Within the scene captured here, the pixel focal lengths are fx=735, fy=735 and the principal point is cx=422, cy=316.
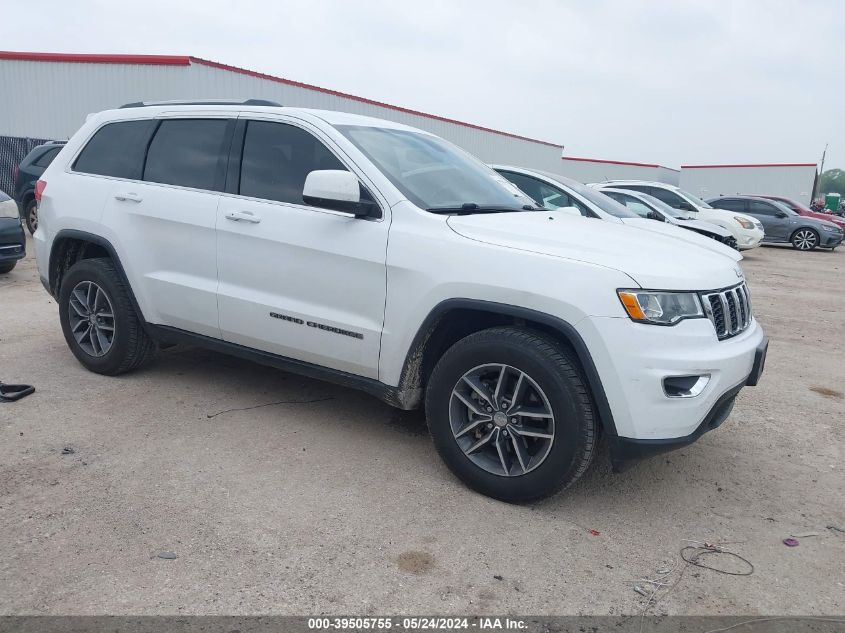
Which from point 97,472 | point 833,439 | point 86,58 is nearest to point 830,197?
point 86,58

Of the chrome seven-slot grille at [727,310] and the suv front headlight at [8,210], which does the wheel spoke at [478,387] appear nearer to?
the chrome seven-slot grille at [727,310]

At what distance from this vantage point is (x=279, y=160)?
4.34m

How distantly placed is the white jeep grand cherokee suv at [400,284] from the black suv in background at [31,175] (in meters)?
8.32

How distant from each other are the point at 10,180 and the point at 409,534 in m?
17.8

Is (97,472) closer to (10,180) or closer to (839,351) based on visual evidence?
(839,351)

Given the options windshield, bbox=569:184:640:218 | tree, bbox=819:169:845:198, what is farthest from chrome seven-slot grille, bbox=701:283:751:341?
tree, bbox=819:169:845:198

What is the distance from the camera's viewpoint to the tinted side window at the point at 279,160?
4199 mm

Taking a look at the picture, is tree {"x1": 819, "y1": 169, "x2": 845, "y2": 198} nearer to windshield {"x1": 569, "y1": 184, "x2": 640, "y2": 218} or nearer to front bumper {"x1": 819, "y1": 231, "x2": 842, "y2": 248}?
front bumper {"x1": 819, "y1": 231, "x2": 842, "y2": 248}

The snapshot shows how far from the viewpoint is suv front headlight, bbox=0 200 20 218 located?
8.75 m

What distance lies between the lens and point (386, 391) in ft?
12.8

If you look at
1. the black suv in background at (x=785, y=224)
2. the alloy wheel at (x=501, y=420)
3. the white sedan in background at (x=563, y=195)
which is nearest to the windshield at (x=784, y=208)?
the black suv in background at (x=785, y=224)

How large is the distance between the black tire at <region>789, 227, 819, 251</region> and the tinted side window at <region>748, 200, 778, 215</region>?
0.88m

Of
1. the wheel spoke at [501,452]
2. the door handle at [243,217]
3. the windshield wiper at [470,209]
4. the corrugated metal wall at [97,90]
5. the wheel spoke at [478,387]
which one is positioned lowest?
the wheel spoke at [501,452]

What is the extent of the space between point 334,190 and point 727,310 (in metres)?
2.01
